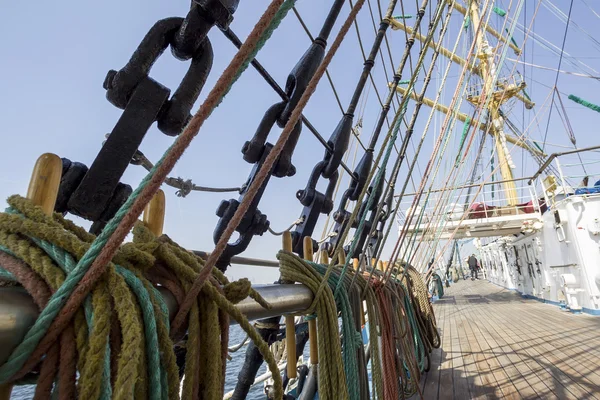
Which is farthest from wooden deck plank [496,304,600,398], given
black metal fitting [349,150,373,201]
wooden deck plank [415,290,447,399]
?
black metal fitting [349,150,373,201]

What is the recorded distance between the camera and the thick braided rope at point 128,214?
38 cm

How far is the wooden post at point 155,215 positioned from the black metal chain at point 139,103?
0.18 meters

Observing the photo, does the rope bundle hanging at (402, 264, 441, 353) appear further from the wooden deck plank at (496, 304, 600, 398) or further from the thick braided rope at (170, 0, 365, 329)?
the thick braided rope at (170, 0, 365, 329)

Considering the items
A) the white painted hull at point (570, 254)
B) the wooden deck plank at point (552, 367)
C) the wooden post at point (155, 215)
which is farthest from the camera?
the white painted hull at point (570, 254)

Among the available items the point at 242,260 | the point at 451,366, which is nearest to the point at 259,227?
the point at 242,260

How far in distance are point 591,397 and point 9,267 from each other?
281 cm

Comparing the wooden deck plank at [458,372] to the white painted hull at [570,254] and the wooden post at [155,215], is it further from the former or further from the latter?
the white painted hull at [570,254]

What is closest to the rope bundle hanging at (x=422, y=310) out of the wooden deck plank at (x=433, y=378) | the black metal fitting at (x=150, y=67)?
the wooden deck plank at (x=433, y=378)

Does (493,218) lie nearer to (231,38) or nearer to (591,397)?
(591,397)

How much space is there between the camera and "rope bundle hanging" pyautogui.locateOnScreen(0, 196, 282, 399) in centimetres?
36

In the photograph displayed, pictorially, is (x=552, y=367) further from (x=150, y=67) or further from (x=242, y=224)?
(x=150, y=67)

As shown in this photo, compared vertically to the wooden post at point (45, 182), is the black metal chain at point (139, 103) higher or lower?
higher

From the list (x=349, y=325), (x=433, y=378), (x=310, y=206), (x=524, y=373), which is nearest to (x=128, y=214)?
(x=349, y=325)

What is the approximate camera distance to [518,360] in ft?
9.36
